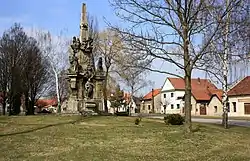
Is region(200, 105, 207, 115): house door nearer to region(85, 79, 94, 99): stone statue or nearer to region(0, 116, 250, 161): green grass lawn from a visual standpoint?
region(85, 79, 94, 99): stone statue

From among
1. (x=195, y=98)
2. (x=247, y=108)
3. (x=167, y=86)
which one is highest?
(x=167, y=86)

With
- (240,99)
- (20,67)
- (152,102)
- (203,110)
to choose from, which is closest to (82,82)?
(20,67)

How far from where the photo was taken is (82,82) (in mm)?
29422

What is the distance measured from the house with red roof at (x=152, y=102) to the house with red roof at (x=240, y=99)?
37999 mm

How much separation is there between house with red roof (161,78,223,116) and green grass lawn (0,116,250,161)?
132 feet

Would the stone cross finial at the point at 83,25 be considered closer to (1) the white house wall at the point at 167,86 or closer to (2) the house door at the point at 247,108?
(2) the house door at the point at 247,108

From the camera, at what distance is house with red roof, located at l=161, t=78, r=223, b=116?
2805 inches

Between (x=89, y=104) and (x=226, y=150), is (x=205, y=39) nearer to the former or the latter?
(x=226, y=150)

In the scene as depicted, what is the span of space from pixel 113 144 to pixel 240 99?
52364 mm

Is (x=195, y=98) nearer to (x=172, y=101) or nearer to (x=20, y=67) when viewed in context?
(x=172, y=101)

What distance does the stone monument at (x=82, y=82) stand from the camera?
94.4 ft

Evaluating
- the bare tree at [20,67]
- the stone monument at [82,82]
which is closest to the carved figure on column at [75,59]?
the stone monument at [82,82]

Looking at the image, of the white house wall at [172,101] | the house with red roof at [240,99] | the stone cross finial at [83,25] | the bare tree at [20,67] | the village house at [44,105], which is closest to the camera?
the stone cross finial at [83,25]

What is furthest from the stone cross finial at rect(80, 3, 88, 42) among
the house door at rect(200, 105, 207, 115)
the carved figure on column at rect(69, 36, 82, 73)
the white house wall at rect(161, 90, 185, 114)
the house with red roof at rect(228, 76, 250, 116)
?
the white house wall at rect(161, 90, 185, 114)
